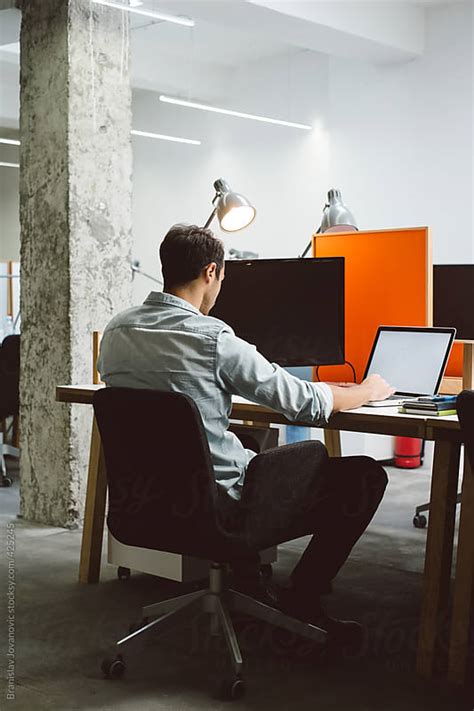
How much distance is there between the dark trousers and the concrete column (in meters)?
1.87

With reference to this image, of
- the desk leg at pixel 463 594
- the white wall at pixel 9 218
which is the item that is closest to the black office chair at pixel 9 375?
the desk leg at pixel 463 594

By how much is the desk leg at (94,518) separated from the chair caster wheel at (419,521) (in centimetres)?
154

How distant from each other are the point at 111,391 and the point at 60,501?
82.9 inches

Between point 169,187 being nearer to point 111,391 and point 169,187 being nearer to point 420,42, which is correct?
point 420,42

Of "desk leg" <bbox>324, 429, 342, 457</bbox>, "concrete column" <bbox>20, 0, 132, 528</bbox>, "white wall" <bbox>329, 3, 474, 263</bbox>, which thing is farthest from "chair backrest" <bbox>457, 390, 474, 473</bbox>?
"white wall" <bbox>329, 3, 474, 263</bbox>

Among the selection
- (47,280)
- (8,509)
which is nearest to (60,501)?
(8,509)

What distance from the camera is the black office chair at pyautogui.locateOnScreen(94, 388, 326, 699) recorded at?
2271 millimetres

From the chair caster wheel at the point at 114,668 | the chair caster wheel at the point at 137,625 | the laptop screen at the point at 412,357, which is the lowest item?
the chair caster wheel at the point at 114,668

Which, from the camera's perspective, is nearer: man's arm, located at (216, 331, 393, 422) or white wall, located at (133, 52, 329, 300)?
man's arm, located at (216, 331, 393, 422)

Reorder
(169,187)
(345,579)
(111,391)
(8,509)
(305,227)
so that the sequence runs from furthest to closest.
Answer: (169,187) → (305,227) → (8,509) → (345,579) → (111,391)

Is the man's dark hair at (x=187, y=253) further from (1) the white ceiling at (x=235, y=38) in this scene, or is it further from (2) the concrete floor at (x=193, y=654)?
(1) the white ceiling at (x=235, y=38)

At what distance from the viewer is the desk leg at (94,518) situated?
342 cm

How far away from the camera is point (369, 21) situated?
6551 mm

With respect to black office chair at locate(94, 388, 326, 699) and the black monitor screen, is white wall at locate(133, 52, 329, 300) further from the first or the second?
black office chair at locate(94, 388, 326, 699)
